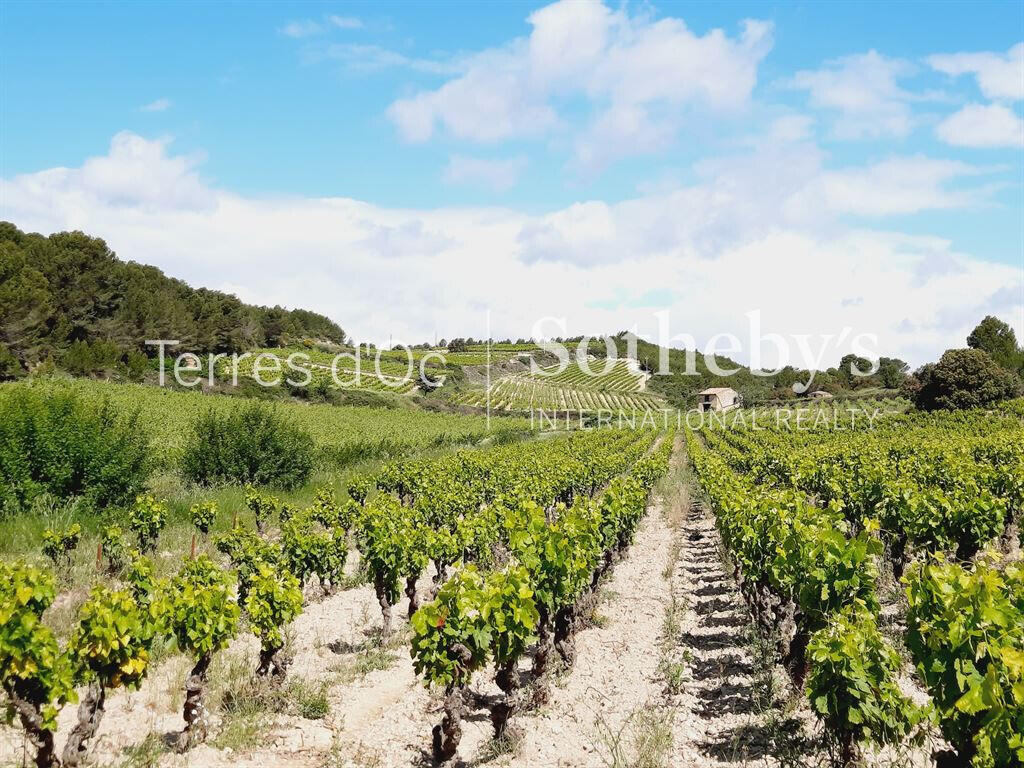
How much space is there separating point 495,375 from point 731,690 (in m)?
93.3

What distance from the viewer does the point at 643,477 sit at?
19.4 meters

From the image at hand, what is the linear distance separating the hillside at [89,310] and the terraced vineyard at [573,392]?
2958cm

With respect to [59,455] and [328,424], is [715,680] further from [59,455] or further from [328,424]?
[328,424]

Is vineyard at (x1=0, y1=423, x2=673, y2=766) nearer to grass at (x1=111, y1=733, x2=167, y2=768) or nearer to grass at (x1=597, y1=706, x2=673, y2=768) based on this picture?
grass at (x1=111, y1=733, x2=167, y2=768)

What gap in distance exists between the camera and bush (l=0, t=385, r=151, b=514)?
14.1 meters

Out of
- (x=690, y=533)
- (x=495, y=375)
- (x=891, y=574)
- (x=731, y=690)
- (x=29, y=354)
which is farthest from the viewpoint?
(x=495, y=375)

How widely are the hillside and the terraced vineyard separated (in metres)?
29.6

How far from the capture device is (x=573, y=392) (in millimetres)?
96875

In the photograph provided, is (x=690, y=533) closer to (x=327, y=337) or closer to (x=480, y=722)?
(x=480, y=722)

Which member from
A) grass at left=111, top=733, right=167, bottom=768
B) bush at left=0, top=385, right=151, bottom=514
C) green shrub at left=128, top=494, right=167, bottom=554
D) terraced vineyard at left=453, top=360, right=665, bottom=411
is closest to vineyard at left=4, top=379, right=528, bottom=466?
bush at left=0, top=385, right=151, bottom=514

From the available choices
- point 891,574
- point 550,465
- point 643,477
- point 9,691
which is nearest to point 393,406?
point 550,465

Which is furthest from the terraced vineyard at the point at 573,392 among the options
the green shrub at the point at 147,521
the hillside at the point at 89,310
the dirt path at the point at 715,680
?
the dirt path at the point at 715,680

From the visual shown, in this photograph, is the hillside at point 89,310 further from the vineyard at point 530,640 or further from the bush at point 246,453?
the vineyard at point 530,640

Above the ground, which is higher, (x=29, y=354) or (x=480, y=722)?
(x=29, y=354)
